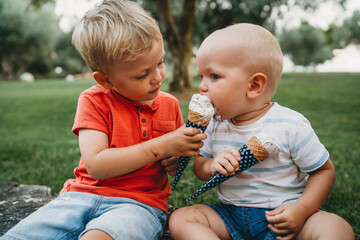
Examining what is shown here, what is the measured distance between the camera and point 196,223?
181 centimetres

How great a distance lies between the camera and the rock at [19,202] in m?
2.27

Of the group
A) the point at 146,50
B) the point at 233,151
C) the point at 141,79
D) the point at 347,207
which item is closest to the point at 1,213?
the point at 141,79

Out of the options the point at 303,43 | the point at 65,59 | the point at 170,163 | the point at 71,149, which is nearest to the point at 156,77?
the point at 170,163

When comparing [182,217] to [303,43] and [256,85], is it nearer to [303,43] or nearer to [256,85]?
[256,85]

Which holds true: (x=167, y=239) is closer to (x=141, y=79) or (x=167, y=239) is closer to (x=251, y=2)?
(x=141, y=79)

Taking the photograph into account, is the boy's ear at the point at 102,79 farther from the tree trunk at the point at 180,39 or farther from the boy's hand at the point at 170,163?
the tree trunk at the point at 180,39

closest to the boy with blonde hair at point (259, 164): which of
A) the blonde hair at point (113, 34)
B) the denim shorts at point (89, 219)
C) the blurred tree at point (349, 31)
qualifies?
the denim shorts at point (89, 219)

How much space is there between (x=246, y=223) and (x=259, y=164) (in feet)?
1.20

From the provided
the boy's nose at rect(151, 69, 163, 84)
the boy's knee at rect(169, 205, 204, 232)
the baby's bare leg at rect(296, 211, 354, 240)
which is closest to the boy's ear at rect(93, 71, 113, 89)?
the boy's nose at rect(151, 69, 163, 84)

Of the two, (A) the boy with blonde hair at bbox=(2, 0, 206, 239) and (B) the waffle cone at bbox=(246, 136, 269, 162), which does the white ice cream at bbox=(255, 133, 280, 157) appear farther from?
(A) the boy with blonde hair at bbox=(2, 0, 206, 239)

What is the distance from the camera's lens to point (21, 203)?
262cm

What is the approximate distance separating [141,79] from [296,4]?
16.6 m

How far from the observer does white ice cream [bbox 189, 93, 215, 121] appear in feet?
5.69

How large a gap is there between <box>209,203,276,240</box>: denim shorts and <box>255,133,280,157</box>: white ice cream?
0.40m
